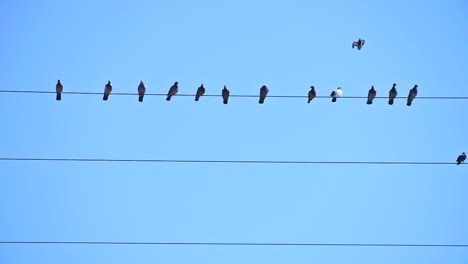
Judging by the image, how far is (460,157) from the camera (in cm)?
2806

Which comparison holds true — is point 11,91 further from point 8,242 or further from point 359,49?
point 359,49

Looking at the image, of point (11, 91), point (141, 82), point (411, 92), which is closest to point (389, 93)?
point (411, 92)

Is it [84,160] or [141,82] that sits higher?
[141,82]

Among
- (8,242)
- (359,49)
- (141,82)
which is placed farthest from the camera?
(359,49)

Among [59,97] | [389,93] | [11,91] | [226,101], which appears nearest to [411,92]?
[389,93]

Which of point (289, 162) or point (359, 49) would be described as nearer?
point (289, 162)

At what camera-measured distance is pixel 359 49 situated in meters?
29.9

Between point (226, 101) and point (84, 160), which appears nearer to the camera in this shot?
point (84, 160)

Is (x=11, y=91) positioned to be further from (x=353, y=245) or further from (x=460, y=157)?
(x=460, y=157)

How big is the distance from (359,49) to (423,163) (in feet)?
28.2

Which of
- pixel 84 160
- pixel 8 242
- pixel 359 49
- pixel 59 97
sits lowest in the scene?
pixel 8 242

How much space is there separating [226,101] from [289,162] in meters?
6.28

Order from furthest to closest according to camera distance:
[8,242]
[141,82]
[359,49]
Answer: [359,49] → [141,82] → [8,242]

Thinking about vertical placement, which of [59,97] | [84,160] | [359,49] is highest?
[359,49]
